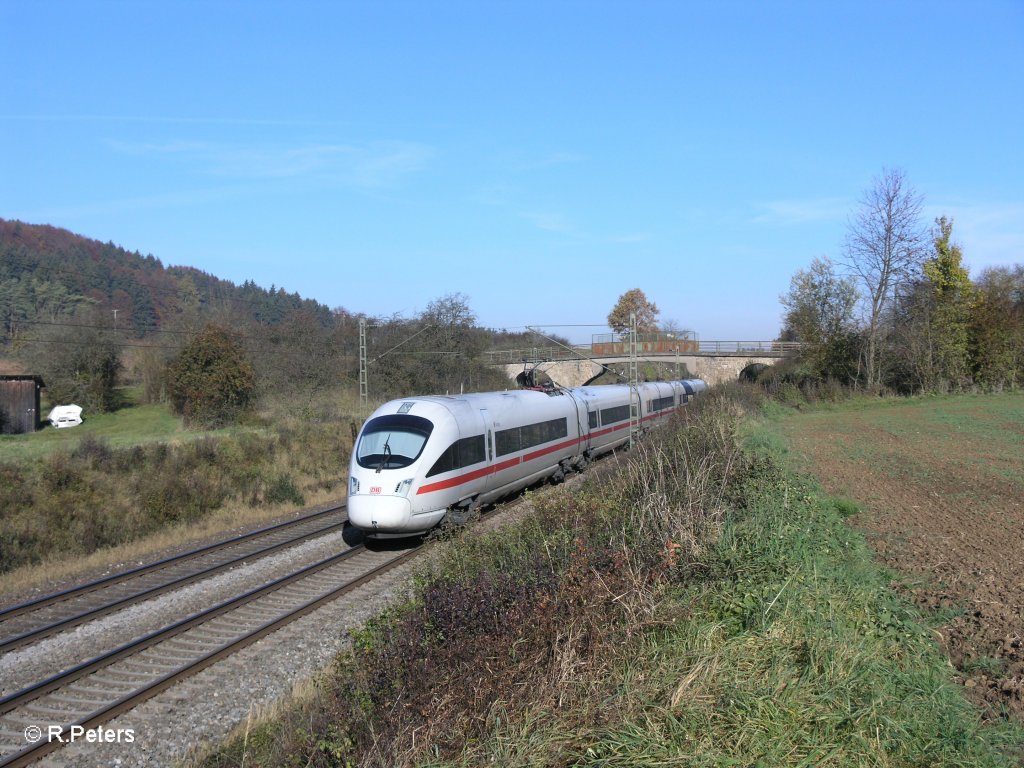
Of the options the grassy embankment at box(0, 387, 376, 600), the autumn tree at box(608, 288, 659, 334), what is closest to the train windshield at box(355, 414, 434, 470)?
the grassy embankment at box(0, 387, 376, 600)

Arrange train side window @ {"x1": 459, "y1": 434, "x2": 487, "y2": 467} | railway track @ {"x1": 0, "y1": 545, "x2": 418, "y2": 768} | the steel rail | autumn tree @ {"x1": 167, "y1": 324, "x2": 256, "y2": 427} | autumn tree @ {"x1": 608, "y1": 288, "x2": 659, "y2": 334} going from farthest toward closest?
autumn tree @ {"x1": 608, "y1": 288, "x2": 659, "y2": 334}, autumn tree @ {"x1": 167, "y1": 324, "x2": 256, "y2": 427}, train side window @ {"x1": 459, "y1": 434, "x2": 487, "y2": 467}, the steel rail, railway track @ {"x1": 0, "y1": 545, "x2": 418, "y2": 768}

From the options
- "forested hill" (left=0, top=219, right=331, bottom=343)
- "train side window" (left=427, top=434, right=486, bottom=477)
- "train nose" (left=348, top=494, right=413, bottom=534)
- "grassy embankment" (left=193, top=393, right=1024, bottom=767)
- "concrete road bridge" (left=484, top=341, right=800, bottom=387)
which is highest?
"forested hill" (left=0, top=219, right=331, bottom=343)

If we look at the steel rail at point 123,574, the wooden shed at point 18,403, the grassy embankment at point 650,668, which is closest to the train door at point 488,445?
the steel rail at point 123,574

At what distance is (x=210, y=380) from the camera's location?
108 ft

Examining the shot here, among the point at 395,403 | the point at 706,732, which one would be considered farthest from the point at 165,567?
the point at 706,732

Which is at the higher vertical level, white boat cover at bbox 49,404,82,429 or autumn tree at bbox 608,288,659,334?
autumn tree at bbox 608,288,659,334

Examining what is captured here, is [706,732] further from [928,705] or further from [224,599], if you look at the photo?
[224,599]

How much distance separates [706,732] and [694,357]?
167ft

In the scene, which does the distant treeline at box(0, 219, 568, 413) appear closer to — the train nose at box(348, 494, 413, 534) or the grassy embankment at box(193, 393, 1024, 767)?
the train nose at box(348, 494, 413, 534)

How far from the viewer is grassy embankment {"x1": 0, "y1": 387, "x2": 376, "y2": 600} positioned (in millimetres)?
15391

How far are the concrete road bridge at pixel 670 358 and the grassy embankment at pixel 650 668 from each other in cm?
3399

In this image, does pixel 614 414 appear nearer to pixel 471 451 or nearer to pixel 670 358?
pixel 471 451

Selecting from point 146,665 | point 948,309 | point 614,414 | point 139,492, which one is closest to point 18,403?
point 139,492

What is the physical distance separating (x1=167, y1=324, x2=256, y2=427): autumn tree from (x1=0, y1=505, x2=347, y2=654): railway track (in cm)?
1920
